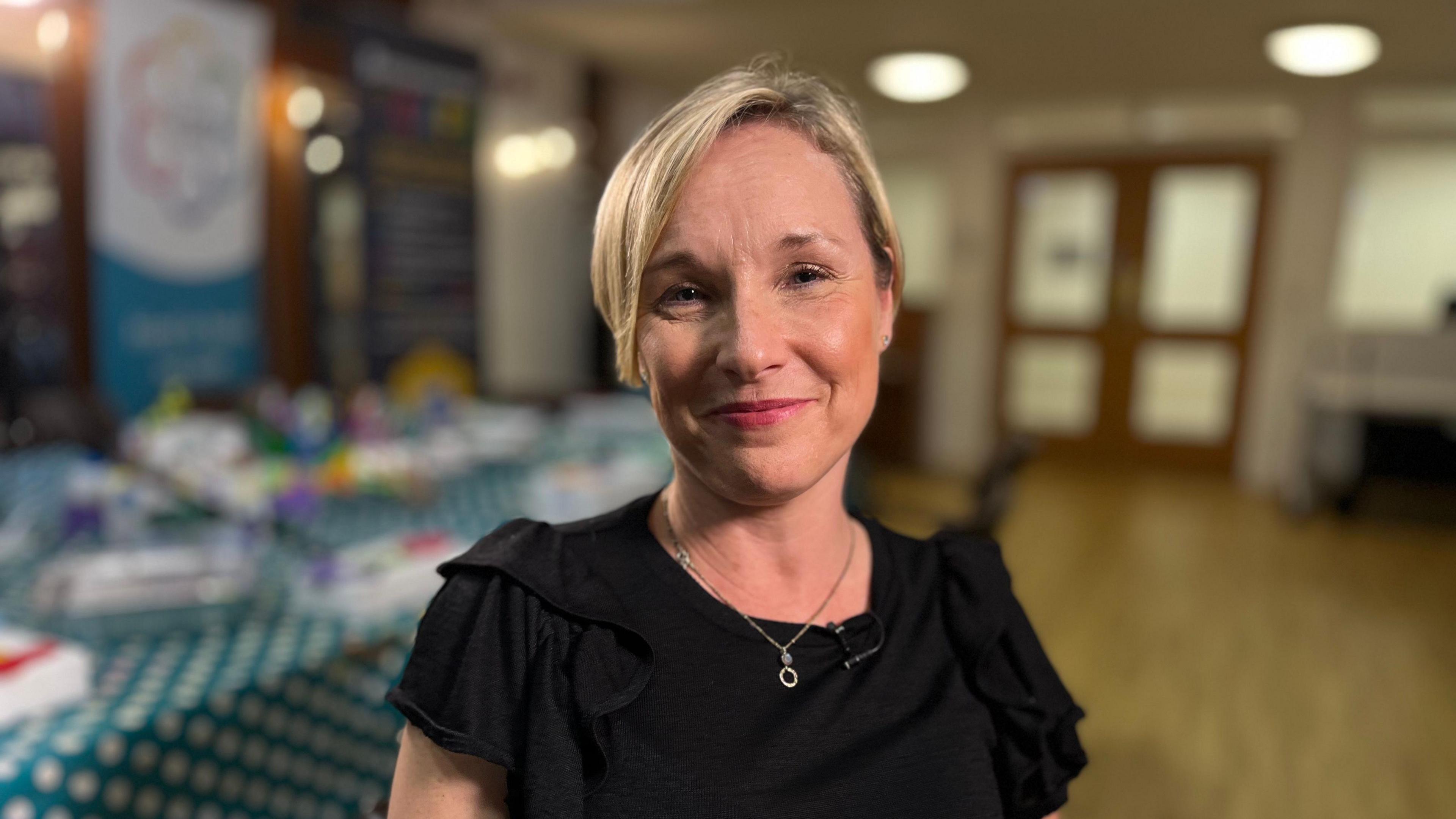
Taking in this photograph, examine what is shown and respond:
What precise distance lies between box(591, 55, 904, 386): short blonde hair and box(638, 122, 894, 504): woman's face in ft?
0.04

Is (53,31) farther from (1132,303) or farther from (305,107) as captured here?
(1132,303)

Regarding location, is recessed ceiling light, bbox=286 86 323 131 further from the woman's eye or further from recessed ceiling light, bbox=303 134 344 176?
the woman's eye

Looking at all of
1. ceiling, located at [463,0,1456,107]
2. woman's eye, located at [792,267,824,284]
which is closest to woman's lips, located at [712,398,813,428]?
woman's eye, located at [792,267,824,284]

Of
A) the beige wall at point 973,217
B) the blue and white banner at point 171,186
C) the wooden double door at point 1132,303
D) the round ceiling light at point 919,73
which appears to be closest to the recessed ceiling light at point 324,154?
the blue and white banner at point 171,186

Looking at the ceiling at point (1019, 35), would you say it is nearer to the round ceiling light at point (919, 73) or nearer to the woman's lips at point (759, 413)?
the round ceiling light at point (919, 73)

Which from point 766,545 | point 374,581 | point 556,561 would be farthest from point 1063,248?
point 556,561

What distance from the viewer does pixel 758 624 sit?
818 millimetres

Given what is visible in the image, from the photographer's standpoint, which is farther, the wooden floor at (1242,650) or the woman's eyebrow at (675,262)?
the wooden floor at (1242,650)

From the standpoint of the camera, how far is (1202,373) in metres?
6.94

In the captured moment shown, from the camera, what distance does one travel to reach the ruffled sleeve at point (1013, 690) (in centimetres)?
→ 87

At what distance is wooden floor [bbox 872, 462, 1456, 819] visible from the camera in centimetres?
266

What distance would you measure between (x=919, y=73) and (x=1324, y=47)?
199 centimetres

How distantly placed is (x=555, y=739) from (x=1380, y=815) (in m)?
2.83

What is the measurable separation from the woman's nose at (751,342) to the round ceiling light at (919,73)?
462 centimetres
